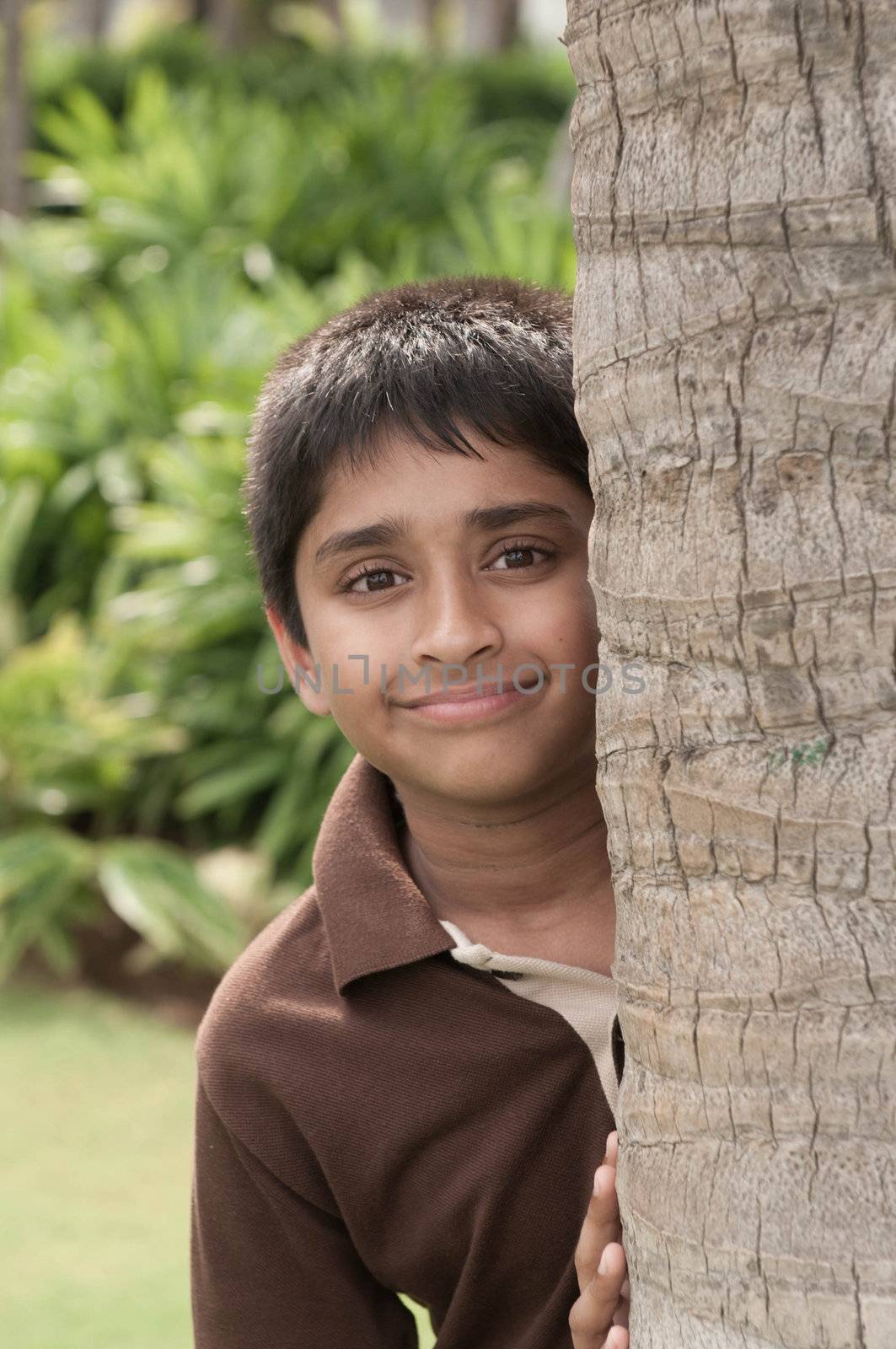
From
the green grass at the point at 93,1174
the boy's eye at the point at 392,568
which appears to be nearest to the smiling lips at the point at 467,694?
the boy's eye at the point at 392,568

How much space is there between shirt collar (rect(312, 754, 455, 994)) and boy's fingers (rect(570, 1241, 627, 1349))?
1.51ft

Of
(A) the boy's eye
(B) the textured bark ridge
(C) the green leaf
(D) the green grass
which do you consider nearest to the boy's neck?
(A) the boy's eye

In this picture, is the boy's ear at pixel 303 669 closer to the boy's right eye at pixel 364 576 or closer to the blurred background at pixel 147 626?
the boy's right eye at pixel 364 576

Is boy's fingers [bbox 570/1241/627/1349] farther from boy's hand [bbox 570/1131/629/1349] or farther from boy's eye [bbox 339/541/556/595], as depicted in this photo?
boy's eye [bbox 339/541/556/595]

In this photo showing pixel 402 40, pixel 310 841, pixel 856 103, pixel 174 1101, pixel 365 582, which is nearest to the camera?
pixel 856 103

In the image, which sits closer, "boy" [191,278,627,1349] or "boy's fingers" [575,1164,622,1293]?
"boy's fingers" [575,1164,622,1293]

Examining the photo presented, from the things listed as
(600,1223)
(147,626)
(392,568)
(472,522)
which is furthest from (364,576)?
(147,626)

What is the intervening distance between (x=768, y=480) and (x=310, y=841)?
373 centimetres

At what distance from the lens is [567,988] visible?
5.87ft

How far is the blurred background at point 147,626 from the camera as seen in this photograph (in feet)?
12.4

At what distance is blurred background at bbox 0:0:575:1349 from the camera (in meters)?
3.77

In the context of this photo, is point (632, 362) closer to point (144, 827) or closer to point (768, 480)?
point (768, 480)

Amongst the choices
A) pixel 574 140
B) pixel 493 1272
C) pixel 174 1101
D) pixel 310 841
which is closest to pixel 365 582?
pixel 574 140

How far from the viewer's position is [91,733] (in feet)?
15.9
